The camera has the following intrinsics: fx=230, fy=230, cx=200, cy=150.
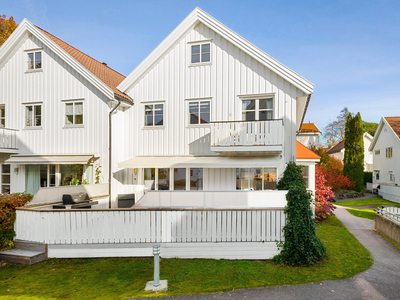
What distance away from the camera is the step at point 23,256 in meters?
8.12

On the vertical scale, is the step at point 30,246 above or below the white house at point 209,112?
below

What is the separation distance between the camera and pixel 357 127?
97.9 ft

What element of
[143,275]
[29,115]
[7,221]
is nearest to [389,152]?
[143,275]

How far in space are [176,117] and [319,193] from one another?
9.86 m

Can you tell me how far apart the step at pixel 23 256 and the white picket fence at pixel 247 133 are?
8.43 m

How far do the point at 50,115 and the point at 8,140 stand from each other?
10.1ft

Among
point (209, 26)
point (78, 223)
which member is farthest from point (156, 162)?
point (209, 26)

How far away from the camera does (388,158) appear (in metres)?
27.5

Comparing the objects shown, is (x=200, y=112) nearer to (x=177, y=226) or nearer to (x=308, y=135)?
(x=177, y=226)

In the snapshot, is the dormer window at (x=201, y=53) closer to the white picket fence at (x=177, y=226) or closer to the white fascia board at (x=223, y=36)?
the white fascia board at (x=223, y=36)

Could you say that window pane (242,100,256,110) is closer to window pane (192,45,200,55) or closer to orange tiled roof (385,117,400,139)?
window pane (192,45,200,55)

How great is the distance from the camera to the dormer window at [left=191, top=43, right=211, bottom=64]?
525 inches

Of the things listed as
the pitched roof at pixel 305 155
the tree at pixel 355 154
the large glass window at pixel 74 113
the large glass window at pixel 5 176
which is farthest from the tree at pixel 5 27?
the tree at pixel 355 154

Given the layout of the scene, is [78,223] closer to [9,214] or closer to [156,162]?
[9,214]
